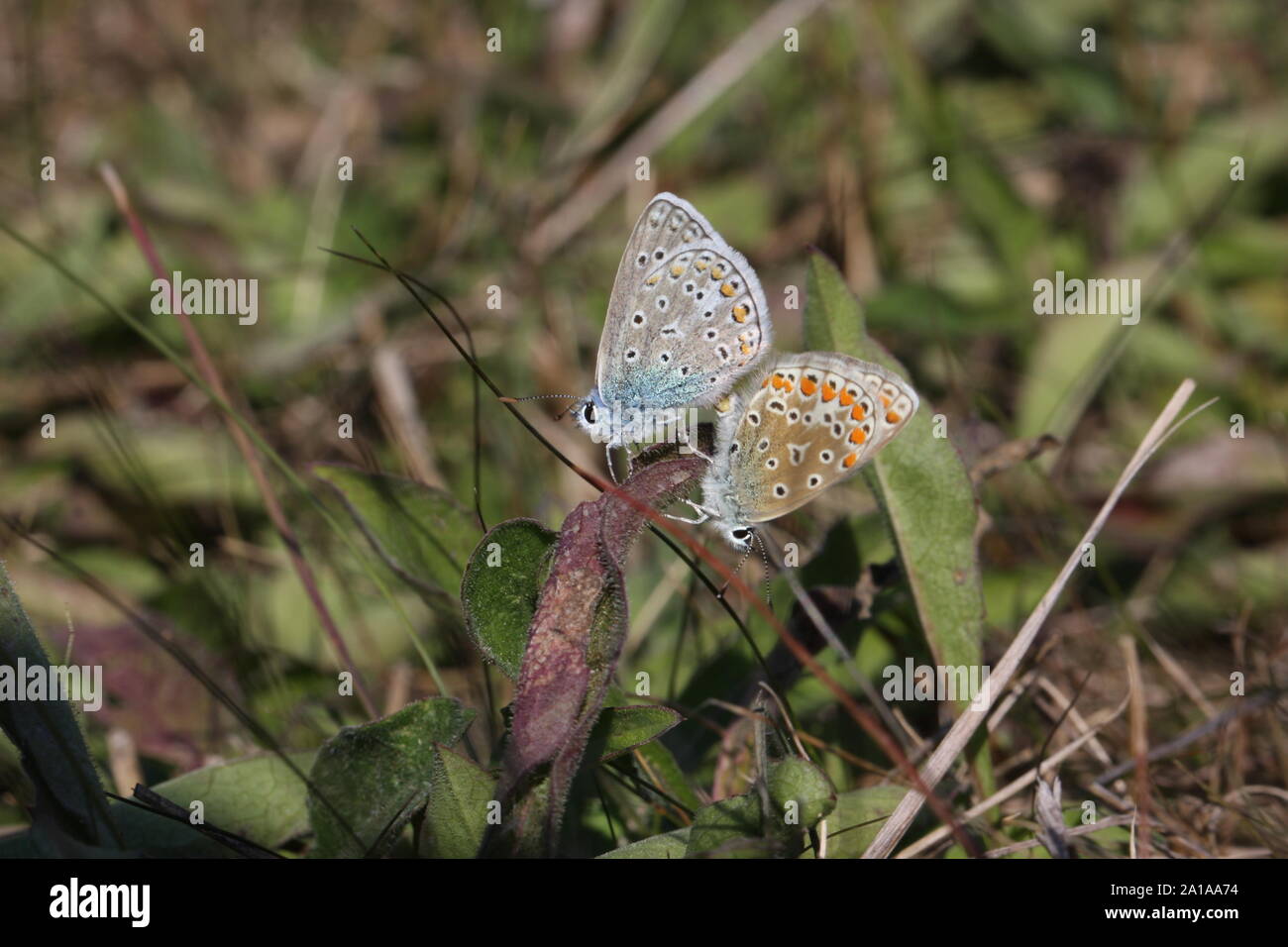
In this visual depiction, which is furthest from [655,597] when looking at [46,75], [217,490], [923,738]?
[46,75]

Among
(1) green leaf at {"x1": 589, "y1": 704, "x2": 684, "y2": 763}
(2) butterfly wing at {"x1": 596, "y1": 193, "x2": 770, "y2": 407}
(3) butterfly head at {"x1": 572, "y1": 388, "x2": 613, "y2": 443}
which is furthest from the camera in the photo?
(3) butterfly head at {"x1": 572, "y1": 388, "x2": 613, "y2": 443}

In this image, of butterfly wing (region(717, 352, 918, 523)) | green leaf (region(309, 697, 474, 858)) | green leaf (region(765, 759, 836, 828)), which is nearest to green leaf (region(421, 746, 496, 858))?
green leaf (region(309, 697, 474, 858))

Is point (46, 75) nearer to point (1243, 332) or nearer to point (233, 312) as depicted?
point (233, 312)

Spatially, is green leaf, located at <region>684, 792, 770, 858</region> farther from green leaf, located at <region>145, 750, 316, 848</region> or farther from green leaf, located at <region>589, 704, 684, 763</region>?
green leaf, located at <region>145, 750, 316, 848</region>

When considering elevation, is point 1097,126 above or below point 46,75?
below

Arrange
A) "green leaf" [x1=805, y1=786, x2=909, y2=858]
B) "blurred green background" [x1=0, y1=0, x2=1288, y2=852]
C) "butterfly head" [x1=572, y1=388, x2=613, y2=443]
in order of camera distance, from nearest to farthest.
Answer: "green leaf" [x1=805, y1=786, x2=909, y2=858]
"butterfly head" [x1=572, y1=388, x2=613, y2=443]
"blurred green background" [x1=0, y1=0, x2=1288, y2=852]
